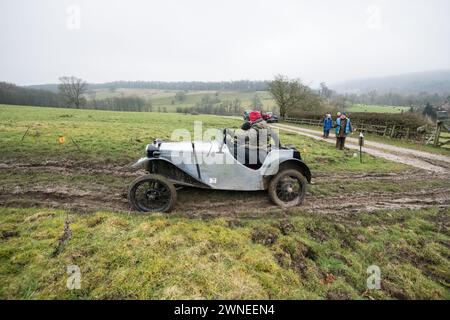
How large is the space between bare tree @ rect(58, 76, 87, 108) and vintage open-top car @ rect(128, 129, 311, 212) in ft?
202

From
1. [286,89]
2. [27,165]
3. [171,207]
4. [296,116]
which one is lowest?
[171,207]

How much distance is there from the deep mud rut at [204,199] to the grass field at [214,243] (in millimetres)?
25

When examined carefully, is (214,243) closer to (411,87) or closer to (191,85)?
(191,85)

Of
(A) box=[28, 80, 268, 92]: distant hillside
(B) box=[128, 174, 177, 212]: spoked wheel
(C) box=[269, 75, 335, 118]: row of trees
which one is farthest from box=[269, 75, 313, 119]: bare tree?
(A) box=[28, 80, 268, 92]: distant hillside

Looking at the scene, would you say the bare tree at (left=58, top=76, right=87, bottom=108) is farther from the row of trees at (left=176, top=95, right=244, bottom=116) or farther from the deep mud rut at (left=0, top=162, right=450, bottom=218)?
the deep mud rut at (left=0, top=162, right=450, bottom=218)

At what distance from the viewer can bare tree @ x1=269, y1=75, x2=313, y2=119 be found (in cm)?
3600

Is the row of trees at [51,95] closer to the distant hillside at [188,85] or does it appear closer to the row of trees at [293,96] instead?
the distant hillside at [188,85]

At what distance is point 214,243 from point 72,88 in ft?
215

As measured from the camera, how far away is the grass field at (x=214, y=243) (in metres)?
2.77

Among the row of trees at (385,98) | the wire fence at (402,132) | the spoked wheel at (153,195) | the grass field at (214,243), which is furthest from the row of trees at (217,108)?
the spoked wheel at (153,195)

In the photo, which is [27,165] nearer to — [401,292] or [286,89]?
[401,292]

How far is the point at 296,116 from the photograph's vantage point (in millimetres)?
33656
